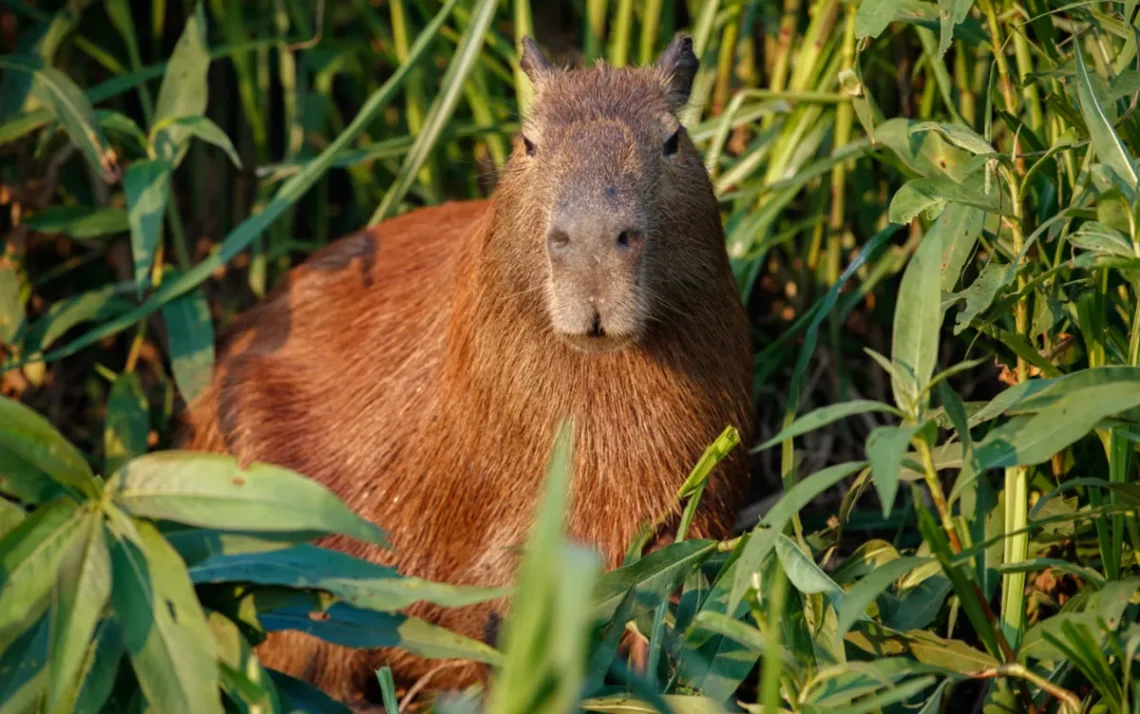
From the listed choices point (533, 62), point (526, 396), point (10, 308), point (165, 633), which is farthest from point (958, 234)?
point (10, 308)

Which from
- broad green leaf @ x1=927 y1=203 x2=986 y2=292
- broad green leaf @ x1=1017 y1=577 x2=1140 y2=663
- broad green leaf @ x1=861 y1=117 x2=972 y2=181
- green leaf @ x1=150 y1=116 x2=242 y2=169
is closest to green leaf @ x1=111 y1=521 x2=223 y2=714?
broad green leaf @ x1=1017 y1=577 x2=1140 y2=663

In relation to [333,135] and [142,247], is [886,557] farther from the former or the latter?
[333,135]

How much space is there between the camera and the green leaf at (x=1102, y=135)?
113 inches

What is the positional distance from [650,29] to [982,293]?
2.43m

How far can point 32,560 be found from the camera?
2312 mm

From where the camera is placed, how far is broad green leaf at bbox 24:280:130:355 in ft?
14.4

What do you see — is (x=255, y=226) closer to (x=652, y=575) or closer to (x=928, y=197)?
(x=652, y=575)

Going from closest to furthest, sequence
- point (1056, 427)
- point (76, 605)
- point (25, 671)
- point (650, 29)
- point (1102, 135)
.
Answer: point (76, 605), point (25, 671), point (1056, 427), point (1102, 135), point (650, 29)

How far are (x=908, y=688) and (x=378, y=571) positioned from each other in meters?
0.97

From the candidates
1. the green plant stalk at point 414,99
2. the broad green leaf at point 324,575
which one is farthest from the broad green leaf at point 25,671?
the green plant stalk at point 414,99

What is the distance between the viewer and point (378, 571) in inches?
101

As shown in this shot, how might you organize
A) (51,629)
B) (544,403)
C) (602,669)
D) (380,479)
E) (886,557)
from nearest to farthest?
(51,629) < (602,669) < (886,557) < (544,403) < (380,479)

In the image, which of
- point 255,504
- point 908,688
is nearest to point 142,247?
point 255,504

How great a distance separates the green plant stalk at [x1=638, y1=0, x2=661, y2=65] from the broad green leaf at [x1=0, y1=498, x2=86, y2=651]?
3144 millimetres
